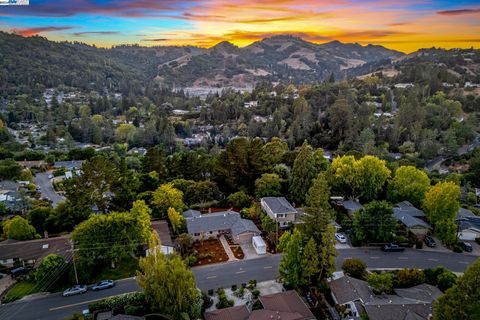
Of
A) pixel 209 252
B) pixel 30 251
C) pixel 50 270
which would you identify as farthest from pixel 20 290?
pixel 209 252

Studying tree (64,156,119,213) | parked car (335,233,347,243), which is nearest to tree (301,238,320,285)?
parked car (335,233,347,243)

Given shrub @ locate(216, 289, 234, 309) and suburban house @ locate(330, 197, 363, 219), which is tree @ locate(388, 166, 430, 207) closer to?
suburban house @ locate(330, 197, 363, 219)

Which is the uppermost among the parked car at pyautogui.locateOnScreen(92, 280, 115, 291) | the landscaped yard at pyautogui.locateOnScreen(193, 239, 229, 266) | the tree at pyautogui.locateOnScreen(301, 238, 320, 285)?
the tree at pyautogui.locateOnScreen(301, 238, 320, 285)

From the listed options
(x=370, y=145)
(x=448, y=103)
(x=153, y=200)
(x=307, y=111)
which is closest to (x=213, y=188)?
(x=153, y=200)

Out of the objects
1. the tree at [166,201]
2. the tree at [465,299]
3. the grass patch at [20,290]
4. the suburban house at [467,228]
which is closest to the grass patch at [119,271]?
the grass patch at [20,290]

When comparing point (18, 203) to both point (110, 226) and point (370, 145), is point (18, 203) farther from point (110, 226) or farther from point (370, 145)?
point (370, 145)
